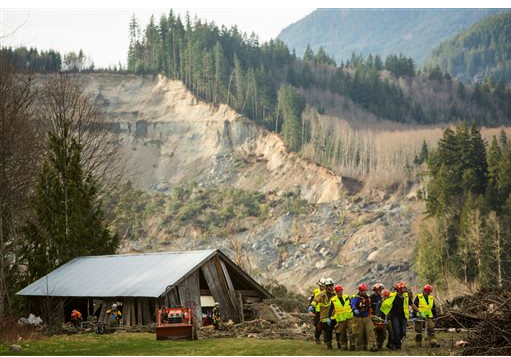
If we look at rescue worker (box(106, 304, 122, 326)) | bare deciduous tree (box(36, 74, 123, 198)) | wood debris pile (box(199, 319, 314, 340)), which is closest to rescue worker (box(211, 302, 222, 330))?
wood debris pile (box(199, 319, 314, 340))

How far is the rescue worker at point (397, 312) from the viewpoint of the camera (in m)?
18.8

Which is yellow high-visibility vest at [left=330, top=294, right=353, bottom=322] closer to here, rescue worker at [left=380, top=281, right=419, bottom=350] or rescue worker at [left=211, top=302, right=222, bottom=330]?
rescue worker at [left=380, top=281, right=419, bottom=350]

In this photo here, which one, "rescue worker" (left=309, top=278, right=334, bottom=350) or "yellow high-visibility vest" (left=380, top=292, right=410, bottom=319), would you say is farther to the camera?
"rescue worker" (left=309, top=278, right=334, bottom=350)

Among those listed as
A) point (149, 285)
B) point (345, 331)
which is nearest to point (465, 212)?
point (149, 285)

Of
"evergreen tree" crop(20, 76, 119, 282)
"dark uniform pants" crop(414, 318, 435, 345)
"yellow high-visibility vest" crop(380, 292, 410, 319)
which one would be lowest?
"dark uniform pants" crop(414, 318, 435, 345)

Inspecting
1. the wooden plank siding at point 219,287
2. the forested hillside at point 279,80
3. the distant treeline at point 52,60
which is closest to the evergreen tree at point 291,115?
the forested hillside at point 279,80

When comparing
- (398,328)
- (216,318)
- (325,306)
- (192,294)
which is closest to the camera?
(398,328)

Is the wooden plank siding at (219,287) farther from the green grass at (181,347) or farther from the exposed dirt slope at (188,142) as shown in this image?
the exposed dirt slope at (188,142)

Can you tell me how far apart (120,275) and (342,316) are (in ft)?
38.9

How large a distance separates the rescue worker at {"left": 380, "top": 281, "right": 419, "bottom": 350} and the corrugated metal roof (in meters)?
8.71

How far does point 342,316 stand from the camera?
18.8m

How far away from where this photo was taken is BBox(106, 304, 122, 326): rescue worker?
1056 inches

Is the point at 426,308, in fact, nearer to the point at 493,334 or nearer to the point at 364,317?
the point at 364,317

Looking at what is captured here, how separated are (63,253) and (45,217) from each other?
5.67 ft
